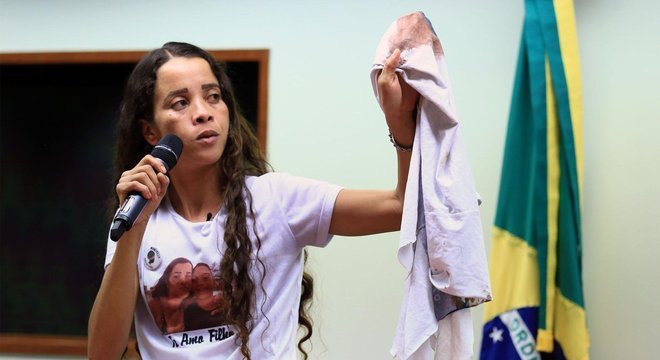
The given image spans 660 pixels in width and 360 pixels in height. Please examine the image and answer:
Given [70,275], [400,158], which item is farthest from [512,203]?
[70,275]

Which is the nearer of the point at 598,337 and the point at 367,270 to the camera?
the point at 598,337

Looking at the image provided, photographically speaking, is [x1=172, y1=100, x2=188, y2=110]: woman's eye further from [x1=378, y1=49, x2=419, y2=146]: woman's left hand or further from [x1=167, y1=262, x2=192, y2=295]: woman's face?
[x1=378, y1=49, x2=419, y2=146]: woman's left hand

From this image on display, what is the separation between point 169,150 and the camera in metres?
1.23

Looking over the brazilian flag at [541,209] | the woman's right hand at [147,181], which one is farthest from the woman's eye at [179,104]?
the brazilian flag at [541,209]

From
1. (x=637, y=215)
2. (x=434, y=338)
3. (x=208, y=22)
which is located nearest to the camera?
(x=434, y=338)

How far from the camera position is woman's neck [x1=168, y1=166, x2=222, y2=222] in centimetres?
141

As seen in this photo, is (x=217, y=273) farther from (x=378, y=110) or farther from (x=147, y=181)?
(x=378, y=110)

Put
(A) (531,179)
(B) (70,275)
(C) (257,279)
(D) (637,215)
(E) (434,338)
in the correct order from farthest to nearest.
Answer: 1. (B) (70,275)
2. (D) (637,215)
3. (A) (531,179)
4. (C) (257,279)
5. (E) (434,338)

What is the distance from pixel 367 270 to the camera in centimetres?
235

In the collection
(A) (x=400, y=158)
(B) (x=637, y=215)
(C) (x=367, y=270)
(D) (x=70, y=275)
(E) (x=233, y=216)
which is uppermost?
(A) (x=400, y=158)

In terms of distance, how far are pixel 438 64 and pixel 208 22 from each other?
59.2 inches

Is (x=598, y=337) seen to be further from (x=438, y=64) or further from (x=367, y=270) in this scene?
(x=438, y=64)

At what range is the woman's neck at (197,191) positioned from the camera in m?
1.41

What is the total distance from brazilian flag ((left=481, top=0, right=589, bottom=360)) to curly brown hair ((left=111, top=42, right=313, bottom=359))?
26.6 inches
